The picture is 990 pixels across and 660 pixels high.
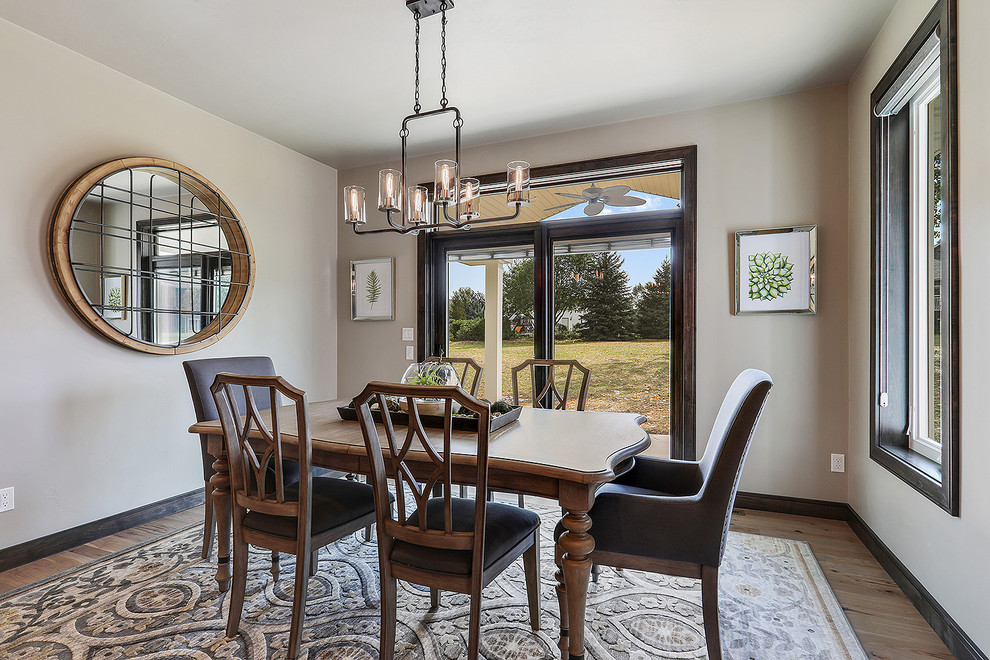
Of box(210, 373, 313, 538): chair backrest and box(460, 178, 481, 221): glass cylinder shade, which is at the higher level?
box(460, 178, 481, 221): glass cylinder shade

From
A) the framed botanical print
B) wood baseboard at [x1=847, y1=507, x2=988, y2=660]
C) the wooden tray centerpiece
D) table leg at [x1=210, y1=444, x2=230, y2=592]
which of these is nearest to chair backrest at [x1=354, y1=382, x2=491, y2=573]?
the wooden tray centerpiece

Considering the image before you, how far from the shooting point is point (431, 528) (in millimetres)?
1648

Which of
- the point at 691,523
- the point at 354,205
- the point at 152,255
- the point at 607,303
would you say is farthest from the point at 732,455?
the point at 152,255

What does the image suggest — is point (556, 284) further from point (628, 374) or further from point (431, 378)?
point (431, 378)

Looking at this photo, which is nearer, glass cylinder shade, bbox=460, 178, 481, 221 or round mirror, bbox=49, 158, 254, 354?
glass cylinder shade, bbox=460, 178, 481, 221

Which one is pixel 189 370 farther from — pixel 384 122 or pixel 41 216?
pixel 384 122

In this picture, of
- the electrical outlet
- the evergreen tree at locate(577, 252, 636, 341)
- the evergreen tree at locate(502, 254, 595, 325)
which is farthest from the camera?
the evergreen tree at locate(502, 254, 595, 325)

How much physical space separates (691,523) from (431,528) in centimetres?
81

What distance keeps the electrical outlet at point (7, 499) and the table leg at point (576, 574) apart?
8.62ft

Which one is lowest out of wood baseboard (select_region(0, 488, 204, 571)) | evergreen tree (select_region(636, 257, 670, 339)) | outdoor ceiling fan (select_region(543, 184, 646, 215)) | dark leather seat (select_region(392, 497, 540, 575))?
wood baseboard (select_region(0, 488, 204, 571))

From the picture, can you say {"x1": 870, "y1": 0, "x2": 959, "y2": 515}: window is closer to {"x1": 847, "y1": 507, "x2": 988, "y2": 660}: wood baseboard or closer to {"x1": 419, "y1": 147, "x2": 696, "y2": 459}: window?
{"x1": 847, "y1": 507, "x2": 988, "y2": 660}: wood baseboard

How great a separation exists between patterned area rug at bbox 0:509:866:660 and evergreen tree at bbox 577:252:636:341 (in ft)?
5.49

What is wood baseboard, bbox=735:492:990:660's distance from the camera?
1.75 m

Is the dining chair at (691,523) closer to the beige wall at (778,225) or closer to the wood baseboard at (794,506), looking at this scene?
the beige wall at (778,225)
